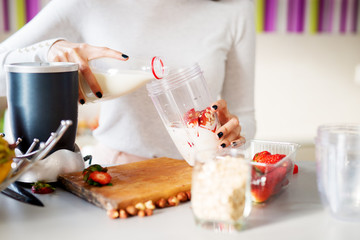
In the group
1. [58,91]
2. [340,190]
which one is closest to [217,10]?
[58,91]

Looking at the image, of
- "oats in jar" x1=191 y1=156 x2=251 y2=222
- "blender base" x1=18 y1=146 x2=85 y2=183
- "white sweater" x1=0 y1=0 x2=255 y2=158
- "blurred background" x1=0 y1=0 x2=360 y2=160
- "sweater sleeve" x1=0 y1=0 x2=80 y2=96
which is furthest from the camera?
"blurred background" x1=0 y1=0 x2=360 y2=160

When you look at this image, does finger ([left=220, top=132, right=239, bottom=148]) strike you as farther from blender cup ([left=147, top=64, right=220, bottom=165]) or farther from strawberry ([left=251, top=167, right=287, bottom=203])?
strawberry ([left=251, top=167, right=287, bottom=203])

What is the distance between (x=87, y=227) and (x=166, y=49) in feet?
2.75

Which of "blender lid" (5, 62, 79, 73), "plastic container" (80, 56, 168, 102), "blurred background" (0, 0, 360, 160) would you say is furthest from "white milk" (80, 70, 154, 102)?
"blurred background" (0, 0, 360, 160)

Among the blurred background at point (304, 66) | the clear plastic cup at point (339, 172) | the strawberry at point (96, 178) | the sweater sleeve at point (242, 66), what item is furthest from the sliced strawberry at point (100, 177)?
the blurred background at point (304, 66)

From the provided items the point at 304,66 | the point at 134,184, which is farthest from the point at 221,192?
the point at 304,66

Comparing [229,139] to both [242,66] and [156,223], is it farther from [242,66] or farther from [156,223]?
[242,66]

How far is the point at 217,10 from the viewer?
1.48 meters

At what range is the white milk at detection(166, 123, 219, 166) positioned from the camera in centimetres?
99

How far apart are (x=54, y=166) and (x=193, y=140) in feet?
1.02

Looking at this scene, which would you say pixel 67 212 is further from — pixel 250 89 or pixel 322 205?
pixel 250 89

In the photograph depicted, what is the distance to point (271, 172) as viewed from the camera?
0.76m

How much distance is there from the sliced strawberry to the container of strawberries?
0.28 metres

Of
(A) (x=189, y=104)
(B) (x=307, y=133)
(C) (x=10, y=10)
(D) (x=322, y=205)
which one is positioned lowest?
(B) (x=307, y=133)
